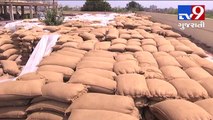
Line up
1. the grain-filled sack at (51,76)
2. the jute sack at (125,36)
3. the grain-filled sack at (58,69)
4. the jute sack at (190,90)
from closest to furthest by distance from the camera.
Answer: the jute sack at (190,90) < the grain-filled sack at (51,76) < the grain-filled sack at (58,69) < the jute sack at (125,36)

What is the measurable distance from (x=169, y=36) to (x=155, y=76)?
4.24 m

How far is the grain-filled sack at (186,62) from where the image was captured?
4287 mm

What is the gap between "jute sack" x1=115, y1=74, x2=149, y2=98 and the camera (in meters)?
2.97

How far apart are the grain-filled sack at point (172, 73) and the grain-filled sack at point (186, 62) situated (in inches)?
12.8

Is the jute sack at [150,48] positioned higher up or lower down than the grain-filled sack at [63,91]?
higher up

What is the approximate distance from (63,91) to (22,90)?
1.70 ft

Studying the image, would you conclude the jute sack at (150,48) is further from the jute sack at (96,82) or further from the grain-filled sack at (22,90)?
the grain-filled sack at (22,90)

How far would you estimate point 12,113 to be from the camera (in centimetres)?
306

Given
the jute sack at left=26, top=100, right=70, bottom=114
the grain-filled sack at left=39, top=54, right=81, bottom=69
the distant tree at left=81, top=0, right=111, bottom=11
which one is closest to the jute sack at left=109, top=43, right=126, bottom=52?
the grain-filled sack at left=39, top=54, right=81, bottom=69

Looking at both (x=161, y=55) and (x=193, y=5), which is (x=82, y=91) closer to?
(x=161, y=55)

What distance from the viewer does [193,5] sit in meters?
11.7

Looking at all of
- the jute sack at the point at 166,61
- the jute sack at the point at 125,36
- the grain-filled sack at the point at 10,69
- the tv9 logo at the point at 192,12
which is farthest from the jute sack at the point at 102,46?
the tv9 logo at the point at 192,12

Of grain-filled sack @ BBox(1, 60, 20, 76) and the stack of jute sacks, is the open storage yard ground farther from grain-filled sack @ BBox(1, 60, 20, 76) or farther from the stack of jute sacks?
A: the stack of jute sacks

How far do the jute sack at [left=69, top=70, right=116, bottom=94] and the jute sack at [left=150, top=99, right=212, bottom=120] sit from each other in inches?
23.9
